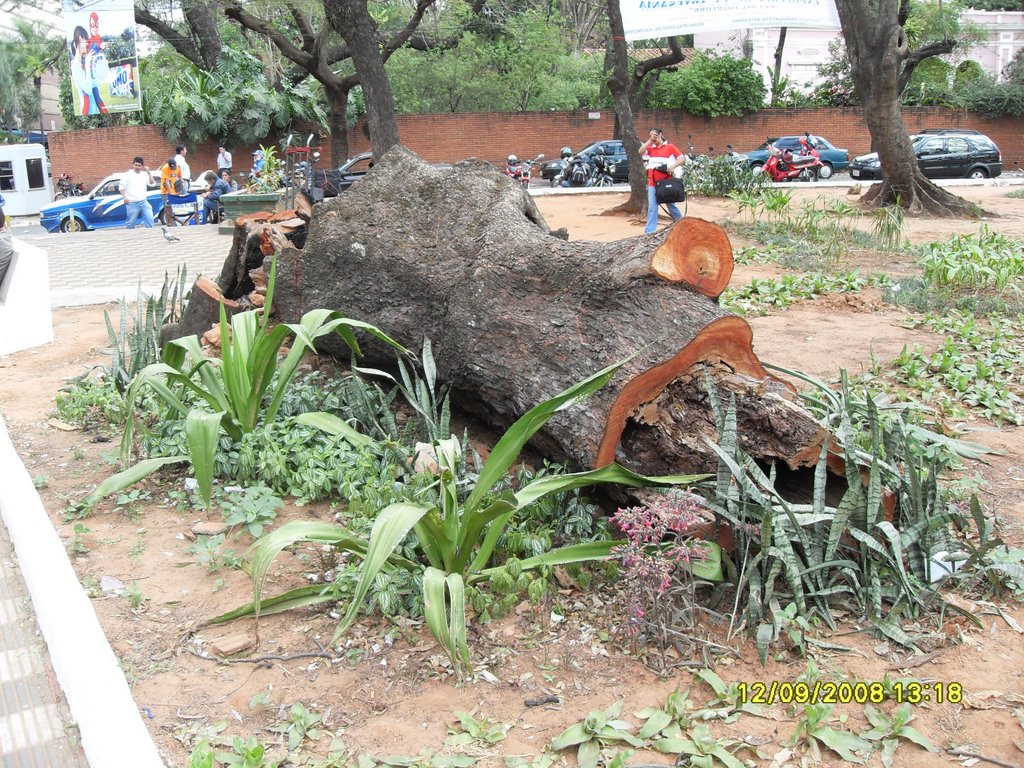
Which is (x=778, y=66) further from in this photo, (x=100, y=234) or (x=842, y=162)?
(x=100, y=234)

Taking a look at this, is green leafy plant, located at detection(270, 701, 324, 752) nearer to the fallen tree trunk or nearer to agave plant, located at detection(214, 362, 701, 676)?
agave plant, located at detection(214, 362, 701, 676)

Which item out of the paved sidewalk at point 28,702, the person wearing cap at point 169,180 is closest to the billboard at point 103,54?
the person wearing cap at point 169,180

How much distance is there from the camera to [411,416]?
16.4ft

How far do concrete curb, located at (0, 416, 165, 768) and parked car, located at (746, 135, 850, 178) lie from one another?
87.8 feet

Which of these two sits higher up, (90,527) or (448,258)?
(448,258)

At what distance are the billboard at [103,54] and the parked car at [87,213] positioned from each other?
5702 mm

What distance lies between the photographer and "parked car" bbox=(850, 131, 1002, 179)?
85.3 feet

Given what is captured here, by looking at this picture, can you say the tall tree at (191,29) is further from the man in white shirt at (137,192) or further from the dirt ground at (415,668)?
the dirt ground at (415,668)

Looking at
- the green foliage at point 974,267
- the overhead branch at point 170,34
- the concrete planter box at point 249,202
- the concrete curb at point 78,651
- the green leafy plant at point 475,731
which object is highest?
the overhead branch at point 170,34

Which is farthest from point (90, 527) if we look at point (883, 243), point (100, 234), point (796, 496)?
point (100, 234)

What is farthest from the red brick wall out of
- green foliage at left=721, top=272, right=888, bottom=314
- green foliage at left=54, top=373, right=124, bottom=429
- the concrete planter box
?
green foliage at left=54, top=373, right=124, bottom=429

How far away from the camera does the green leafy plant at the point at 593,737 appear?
2551 millimetres

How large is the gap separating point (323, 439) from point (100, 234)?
49.9 ft

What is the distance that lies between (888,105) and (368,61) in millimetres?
8554
